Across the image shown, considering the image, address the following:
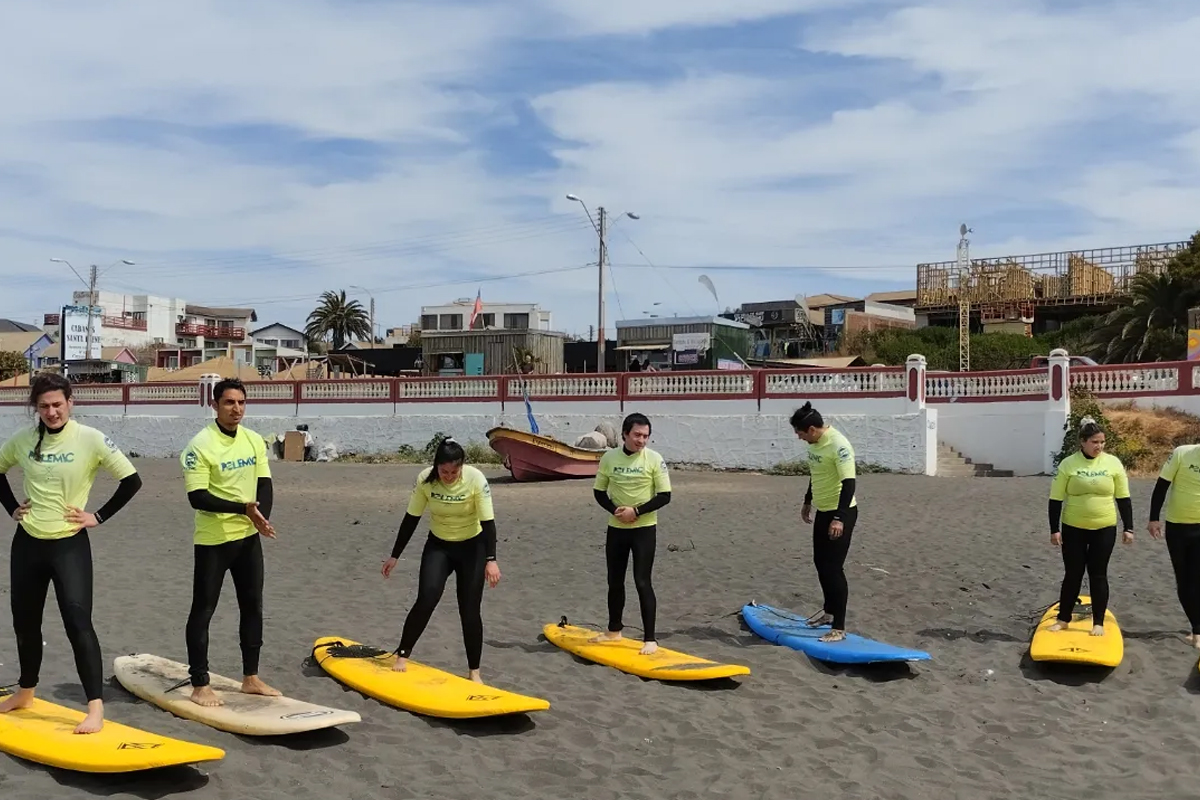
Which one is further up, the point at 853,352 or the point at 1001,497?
the point at 853,352

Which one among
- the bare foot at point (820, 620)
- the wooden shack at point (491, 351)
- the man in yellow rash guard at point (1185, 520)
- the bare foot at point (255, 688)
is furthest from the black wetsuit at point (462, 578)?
the wooden shack at point (491, 351)

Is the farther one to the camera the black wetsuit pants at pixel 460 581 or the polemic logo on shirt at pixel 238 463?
the black wetsuit pants at pixel 460 581

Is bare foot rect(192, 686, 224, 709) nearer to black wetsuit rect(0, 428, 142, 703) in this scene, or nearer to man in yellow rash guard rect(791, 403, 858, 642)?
black wetsuit rect(0, 428, 142, 703)

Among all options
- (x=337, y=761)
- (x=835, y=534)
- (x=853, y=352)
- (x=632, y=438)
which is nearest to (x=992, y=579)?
(x=835, y=534)

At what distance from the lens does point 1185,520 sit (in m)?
7.81

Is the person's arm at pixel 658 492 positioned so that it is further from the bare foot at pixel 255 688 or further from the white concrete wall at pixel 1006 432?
the white concrete wall at pixel 1006 432

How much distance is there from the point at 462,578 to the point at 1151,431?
1659cm

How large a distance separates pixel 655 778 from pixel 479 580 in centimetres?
179

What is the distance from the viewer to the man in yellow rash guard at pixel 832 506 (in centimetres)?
792

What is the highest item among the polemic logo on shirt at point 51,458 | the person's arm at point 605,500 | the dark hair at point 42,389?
the dark hair at point 42,389

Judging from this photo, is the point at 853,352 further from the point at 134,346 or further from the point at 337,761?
the point at 134,346

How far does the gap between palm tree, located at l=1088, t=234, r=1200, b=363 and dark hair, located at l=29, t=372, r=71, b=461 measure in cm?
2967

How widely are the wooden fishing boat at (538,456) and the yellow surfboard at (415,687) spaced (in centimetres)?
1394

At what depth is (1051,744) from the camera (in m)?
6.34
